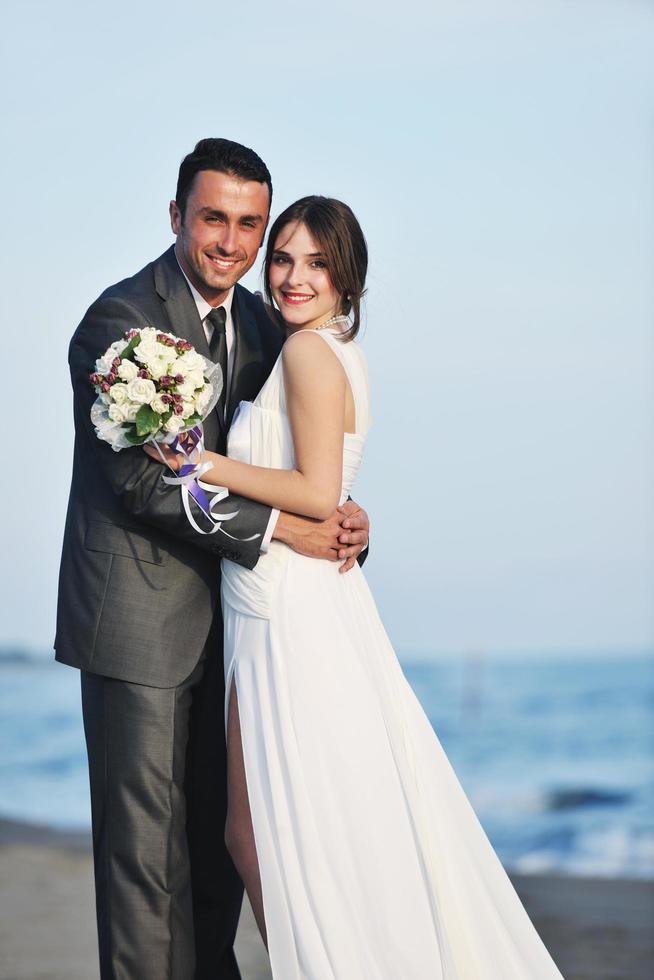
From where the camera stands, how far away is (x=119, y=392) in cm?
276

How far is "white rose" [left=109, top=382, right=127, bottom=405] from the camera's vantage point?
2752mm

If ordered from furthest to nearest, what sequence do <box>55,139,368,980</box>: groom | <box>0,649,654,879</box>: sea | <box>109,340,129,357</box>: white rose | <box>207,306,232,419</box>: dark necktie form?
1. <box>0,649,654,879</box>: sea
2. <box>207,306,232,419</box>: dark necktie
3. <box>55,139,368,980</box>: groom
4. <box>109,340,129,357</box>: white rose

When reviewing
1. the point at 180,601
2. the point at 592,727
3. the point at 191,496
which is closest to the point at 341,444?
the point at 191,496

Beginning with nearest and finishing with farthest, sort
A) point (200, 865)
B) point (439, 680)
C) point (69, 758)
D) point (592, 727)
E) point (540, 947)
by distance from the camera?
1. point (540, 947)
2. point (200, 865)
3. point (69, 758)
4. point (592, 727)
5. point (439, 680)

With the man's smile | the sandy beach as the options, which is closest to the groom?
the man's smile

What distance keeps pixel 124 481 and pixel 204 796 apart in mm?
948

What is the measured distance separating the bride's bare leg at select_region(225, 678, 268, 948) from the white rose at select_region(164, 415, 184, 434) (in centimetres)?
70

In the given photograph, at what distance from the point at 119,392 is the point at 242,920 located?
3265mm

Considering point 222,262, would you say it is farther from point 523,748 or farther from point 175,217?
point 523,748

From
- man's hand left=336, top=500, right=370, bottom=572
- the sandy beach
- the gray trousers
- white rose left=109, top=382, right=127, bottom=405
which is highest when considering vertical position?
white rose left=109, top=382, right=127, bottom=405

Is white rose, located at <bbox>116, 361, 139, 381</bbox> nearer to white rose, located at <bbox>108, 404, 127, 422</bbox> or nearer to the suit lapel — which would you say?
white rose, located at <bbox>108, 404, 127, 422</bbox>

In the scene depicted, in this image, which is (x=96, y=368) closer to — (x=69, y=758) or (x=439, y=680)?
(x=69, y=758)

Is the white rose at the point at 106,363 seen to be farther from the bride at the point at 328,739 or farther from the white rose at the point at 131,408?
the bride at the point at 328,739

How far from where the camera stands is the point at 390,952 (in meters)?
2.90
